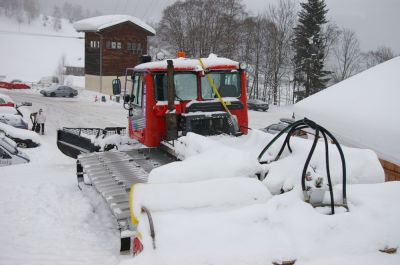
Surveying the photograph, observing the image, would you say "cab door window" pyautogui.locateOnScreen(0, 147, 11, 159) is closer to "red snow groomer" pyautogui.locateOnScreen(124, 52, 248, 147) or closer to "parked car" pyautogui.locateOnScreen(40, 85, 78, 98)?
"red snow groomer" pyautogui.locateOnScreen(124, 52, 248, 147)

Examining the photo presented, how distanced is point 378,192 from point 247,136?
4179 millimetres

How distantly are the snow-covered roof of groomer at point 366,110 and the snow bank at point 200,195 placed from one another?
161 centimetres

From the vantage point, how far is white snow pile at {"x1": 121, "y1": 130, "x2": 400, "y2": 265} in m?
3.46

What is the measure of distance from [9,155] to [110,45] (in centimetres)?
3461

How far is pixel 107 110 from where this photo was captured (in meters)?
32.1

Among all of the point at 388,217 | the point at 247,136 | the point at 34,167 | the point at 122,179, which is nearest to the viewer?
the point at 388,217

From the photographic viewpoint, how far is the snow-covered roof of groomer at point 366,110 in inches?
181

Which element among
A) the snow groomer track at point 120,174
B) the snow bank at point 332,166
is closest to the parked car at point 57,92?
the snow groomer track at point 120,174

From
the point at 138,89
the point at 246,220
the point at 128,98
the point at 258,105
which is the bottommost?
the point at 258,105

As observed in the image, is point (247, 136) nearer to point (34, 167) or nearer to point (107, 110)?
point (34, 167)

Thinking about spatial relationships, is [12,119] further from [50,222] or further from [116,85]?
[50,222]

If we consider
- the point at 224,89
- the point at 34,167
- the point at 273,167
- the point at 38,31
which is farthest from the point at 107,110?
the point at 38,31

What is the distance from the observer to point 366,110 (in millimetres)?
5090

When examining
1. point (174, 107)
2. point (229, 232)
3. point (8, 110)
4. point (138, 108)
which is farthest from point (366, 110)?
point (8, 110)
